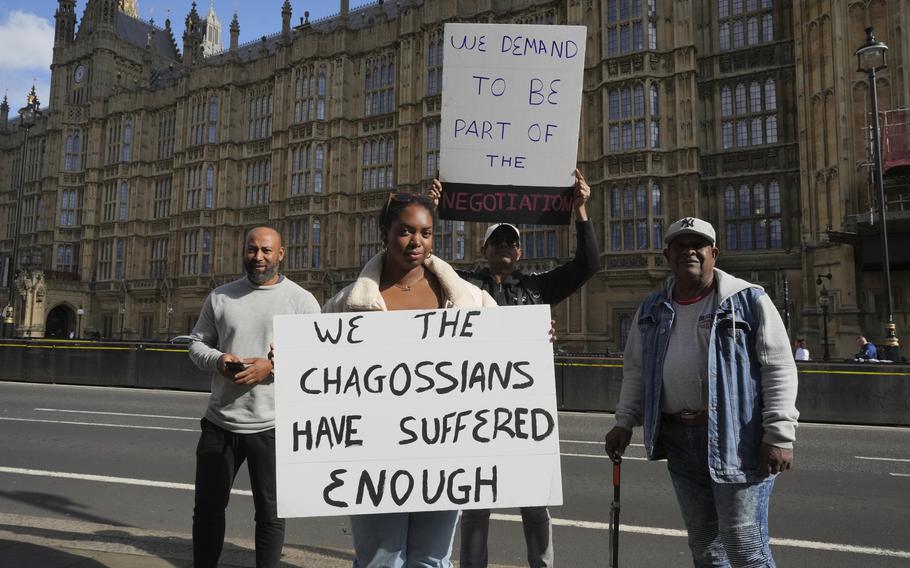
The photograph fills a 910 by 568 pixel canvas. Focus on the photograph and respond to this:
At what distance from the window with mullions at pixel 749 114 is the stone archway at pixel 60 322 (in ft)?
134

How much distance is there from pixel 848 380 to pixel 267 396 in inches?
444

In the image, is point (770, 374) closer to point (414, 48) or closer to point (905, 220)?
point (905, 220)

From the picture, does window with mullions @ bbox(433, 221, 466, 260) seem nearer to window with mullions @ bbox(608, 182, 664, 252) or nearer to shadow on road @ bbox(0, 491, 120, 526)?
window with mullions @ bbox(608, 182, 664, 252)

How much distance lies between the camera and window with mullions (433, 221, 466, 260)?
27.2 m

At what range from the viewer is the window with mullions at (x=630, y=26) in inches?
921

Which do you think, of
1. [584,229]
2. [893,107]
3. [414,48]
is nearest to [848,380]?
[584,229]

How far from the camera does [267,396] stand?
3.28m

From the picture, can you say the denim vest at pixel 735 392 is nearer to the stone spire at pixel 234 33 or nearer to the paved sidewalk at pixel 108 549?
the paved sidewalk at pixel 108 549

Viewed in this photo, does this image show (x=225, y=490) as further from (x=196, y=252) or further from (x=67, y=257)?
(x=67, y=257)

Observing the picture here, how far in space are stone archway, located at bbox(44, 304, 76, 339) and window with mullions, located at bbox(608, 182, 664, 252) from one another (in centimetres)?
3618

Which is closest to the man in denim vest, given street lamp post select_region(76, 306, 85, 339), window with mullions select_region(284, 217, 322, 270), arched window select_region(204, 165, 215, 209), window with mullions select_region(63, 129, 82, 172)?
window with mullions select_region(284, 217, 322, 270)

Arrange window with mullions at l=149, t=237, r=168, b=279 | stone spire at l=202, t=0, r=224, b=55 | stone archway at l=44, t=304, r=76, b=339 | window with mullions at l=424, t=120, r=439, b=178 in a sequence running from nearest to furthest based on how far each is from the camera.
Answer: window with mullions at l=424, t=120, r=439, b=178 → window with mullions at l=149, t=237, r=168, b=279 → stone archway at l=44, t=304, r=76, b=339 → stone spire at l=202, t=0, r=224, b=55

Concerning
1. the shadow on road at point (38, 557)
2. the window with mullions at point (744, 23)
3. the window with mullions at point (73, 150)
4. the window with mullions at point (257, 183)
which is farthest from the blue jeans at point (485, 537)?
the window with mullions at point (73, 150)

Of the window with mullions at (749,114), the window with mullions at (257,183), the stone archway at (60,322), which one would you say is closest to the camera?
the window with mullions at (749,114)
